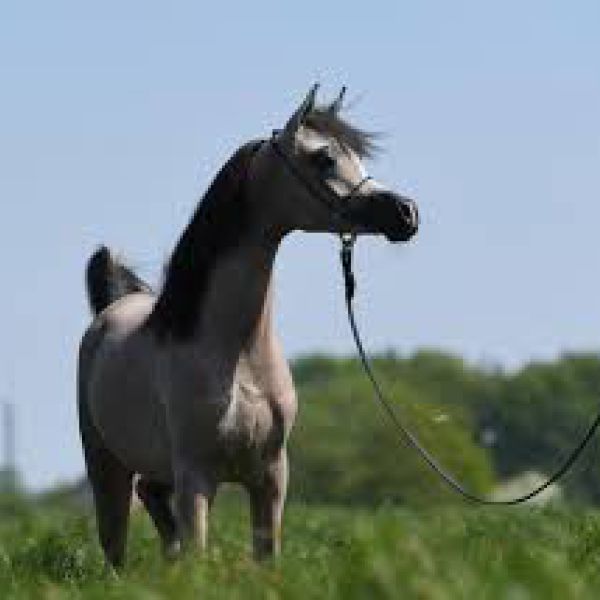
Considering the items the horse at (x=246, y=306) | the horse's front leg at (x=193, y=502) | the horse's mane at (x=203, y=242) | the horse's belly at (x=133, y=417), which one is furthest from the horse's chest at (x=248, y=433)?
the horse's belly at (x=133, y=417)

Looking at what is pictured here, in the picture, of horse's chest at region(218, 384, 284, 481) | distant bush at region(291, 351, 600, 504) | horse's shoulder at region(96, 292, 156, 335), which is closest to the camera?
horse's chest at region(218, 384, 284, 481)

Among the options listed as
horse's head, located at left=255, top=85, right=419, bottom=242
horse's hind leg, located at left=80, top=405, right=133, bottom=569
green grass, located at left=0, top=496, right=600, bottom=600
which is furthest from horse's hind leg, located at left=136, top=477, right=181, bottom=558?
horse's head, located at left=255, top=85, right=419, bottom=242

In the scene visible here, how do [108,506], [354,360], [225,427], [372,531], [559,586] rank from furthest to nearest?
[354,360], [108,506], [225,427], [372,531], [559,586]

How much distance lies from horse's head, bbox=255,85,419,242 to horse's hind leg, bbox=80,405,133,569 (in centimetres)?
262

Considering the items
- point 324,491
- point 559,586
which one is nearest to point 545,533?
point 559,586

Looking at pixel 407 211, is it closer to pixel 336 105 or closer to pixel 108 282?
pixel 336 105

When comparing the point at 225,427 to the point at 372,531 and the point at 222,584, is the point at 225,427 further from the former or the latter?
the point at 372,531

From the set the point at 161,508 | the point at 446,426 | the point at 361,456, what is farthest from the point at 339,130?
the point at 361,456

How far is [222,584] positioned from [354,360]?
133951mm

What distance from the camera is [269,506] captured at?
10.6 meters

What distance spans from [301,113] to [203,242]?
0.73m

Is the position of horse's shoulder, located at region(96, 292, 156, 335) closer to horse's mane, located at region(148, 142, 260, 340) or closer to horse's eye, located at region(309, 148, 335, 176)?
horse's mane, located at region(148, 142, 260, 340)

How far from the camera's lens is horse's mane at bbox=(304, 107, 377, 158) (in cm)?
1048

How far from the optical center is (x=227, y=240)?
10516mm
